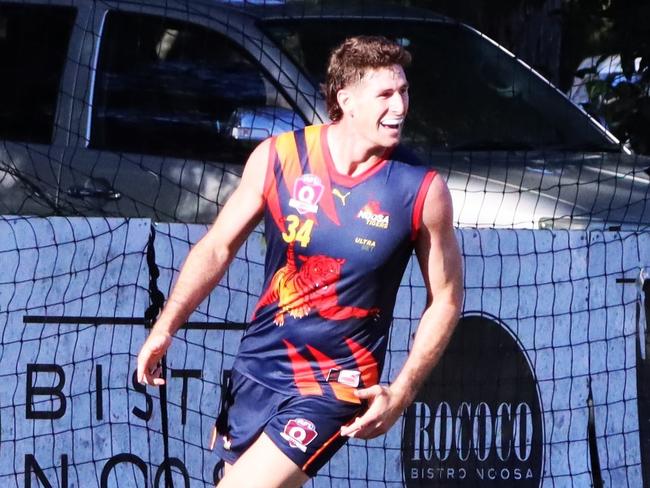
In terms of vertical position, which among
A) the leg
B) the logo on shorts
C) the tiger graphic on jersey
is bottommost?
the leg

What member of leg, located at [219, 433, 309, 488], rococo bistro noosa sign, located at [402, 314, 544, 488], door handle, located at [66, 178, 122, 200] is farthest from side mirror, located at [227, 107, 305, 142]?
leg, located at [219, 433, 309, 488]

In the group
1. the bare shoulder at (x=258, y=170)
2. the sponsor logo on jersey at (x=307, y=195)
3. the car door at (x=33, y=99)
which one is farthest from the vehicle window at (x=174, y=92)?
the sponsor logo on jersey at (x=307, y=195)

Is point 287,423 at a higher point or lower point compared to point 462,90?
lower

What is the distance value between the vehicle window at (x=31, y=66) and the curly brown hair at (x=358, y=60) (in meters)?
2.48

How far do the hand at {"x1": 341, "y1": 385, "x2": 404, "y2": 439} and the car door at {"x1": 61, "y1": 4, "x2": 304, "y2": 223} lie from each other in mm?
2367

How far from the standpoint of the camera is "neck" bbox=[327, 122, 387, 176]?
13.3ft

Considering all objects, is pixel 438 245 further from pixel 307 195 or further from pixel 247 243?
pixel 247 243

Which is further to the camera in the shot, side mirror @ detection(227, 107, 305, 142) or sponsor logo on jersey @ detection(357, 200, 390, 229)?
side mirror @ detection(227, 107, 305, 142)

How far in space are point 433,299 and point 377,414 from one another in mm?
433

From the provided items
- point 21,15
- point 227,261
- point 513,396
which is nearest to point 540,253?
point 513,396

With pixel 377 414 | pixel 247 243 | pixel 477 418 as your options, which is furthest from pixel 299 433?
pixel 477 418

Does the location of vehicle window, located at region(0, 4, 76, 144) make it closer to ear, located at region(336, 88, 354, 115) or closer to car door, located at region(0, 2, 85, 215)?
car door, located at region(0, 2, 85, 215)

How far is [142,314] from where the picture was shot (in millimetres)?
5527

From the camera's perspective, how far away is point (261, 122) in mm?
6160
